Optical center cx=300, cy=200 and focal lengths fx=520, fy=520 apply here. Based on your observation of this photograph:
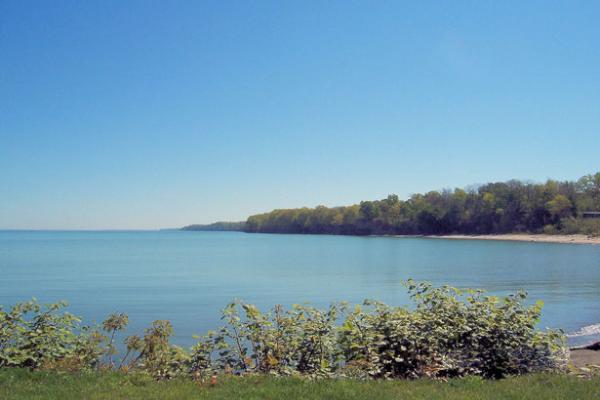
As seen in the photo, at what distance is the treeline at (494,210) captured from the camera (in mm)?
113562

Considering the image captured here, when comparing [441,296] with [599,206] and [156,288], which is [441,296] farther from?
[599,206]


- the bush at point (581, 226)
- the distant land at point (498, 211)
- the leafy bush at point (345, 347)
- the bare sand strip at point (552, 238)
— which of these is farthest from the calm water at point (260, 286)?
the distant land at point (498, 211)

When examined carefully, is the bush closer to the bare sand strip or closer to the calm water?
the bare sand strip

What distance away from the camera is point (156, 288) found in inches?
1217

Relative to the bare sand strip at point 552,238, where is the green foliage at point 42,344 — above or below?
above

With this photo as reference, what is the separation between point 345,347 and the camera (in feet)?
30.6

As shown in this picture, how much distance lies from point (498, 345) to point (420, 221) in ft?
479

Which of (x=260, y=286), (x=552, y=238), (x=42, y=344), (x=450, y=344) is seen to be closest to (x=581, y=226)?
(x=552, y=238)

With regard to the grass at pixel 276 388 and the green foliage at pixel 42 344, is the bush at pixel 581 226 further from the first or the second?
the green foliage at pixel 42 344

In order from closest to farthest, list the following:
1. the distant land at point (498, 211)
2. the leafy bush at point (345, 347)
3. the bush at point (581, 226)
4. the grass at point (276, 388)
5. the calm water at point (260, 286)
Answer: the grass at point (276, 388) < the leafy bush at point (345, 347) < the calm water at point (260, 286) < the bush at point (581, 226) < the distant land at point (498, 211)

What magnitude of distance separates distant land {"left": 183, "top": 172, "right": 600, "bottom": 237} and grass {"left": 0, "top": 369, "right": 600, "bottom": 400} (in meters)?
101

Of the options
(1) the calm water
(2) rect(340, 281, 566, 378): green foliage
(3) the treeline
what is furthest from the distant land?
(2) rect(340, 281, 566, 378): green foliage

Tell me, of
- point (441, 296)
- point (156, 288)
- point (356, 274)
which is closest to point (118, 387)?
point (441, 296)

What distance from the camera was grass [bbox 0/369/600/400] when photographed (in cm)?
731
